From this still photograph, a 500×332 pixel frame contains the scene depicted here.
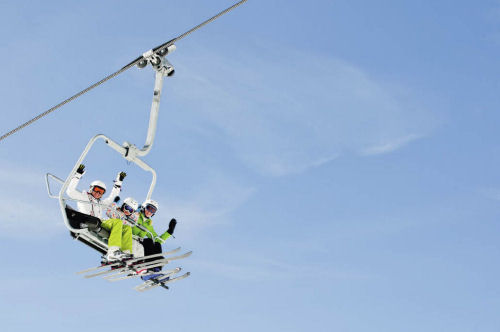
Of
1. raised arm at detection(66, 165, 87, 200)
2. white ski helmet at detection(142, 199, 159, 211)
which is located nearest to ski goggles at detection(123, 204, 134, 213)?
white ski helmet at detection(142, 199, 159, 211)

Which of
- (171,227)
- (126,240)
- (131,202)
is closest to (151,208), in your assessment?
(131,202)

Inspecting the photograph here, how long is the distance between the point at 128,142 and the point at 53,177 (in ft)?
7.37

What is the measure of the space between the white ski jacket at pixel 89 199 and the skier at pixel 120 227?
27 cm

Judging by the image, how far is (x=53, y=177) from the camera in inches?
779

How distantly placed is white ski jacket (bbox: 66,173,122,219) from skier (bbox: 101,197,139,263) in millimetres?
266

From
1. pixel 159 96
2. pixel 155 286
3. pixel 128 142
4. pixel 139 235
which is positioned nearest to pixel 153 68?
pixel 159 96

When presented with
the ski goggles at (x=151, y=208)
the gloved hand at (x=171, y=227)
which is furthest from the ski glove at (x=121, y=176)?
the gloved hand at (x=171, y=227)

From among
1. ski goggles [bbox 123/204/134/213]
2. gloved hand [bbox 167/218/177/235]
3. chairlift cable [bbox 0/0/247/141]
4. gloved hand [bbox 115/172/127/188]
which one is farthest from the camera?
gloved hand [bbox 167/218/177/235]

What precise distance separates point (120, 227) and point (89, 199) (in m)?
1.13

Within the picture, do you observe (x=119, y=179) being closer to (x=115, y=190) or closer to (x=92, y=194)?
(x=115, y=190)

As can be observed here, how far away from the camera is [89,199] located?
65.7 feet

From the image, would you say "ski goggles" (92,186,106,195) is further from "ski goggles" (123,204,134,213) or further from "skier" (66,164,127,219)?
"ski goggles" (123,204,134,213)

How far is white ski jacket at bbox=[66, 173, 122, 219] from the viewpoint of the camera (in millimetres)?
19250

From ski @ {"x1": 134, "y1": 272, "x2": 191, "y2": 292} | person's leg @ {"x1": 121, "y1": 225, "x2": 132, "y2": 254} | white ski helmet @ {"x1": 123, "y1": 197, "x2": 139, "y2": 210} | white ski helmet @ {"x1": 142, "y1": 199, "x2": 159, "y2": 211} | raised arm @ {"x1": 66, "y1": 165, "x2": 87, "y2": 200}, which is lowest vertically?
ski @ {"x1": 134, "y1": 272, "x2": 191, "y2": 292}
